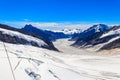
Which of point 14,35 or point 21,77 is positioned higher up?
point 14,35

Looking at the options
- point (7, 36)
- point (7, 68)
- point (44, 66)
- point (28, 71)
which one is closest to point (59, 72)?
point (44, 66)

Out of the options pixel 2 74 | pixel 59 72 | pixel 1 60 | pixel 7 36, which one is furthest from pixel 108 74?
pixel 7 36

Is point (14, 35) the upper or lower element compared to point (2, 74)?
upper

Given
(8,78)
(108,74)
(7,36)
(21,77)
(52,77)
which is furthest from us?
(7,36)

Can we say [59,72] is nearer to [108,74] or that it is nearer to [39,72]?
[39,72]

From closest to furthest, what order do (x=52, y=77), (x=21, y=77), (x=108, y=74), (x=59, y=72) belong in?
1. (x=21, y=77)
2. (x=52, y=77)
3. (x=59, y=72)
4. (x=108, y=74)

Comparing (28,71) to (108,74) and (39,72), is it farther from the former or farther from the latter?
(108,74)

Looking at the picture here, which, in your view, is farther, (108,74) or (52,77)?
(108,74)

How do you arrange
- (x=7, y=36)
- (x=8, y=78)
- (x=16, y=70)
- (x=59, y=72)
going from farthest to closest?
(x=7, y=36), (x=59, y=72), (x=16, y=70), (x=8, y=78)

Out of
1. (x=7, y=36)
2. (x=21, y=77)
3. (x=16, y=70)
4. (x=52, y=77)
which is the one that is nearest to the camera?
(x=21, y=77)
